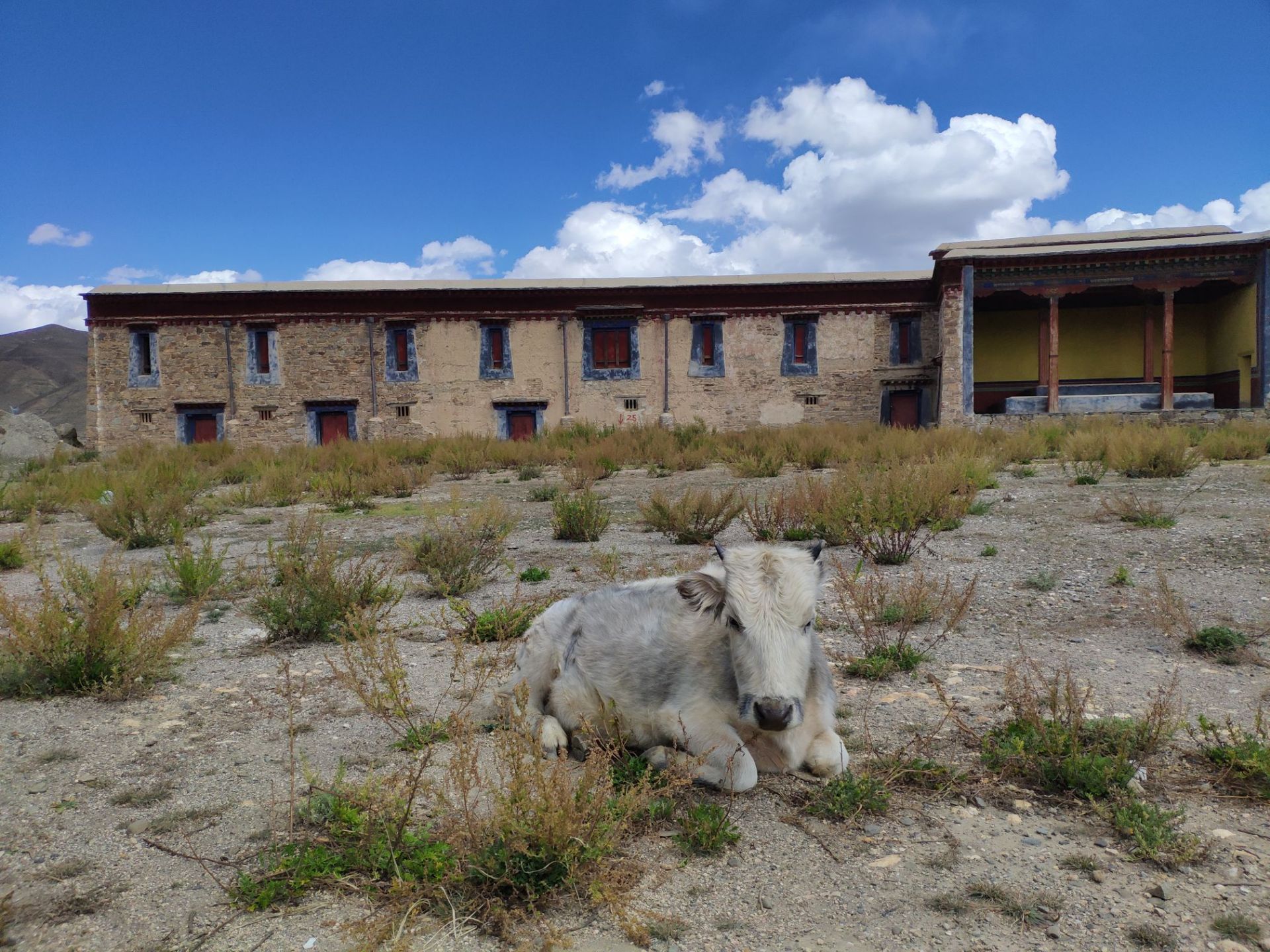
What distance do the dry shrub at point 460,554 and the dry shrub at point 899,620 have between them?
129 inches

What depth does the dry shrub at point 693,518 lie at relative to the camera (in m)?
8.77

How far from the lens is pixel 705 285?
2733cm

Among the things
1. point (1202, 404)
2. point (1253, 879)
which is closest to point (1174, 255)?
point (1202, 404)

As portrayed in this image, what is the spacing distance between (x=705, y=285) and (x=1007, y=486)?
1728 cm

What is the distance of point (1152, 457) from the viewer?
40.1 feet

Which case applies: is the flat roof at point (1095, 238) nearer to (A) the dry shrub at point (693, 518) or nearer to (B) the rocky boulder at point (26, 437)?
(A) the dry shrub at point (693, 518)

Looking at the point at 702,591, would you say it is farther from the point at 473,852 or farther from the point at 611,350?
the point at 611,350

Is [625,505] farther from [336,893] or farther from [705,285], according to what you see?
[705,285]

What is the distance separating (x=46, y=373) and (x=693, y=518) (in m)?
98.0

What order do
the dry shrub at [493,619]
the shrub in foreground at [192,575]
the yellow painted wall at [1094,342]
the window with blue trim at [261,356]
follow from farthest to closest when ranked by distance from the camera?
the yellow painted wall at [1094,342]
the window with blue trim at [261,356]
the shrub in foreground at [192,575]
the dry shrub at [493,619]

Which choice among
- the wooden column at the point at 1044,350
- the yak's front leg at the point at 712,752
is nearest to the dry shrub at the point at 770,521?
the yak's front leg at the point at 712,752

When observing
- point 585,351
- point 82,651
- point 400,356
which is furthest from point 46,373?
point 82,651

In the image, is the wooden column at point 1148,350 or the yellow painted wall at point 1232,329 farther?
the wooden column at point 1148,350

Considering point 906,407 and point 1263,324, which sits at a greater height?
point 1263,324
